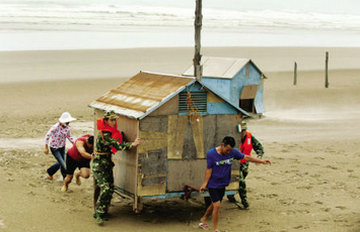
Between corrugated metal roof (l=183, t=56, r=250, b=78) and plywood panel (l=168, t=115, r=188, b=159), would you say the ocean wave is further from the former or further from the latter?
plywood panel (l=168, t=115, r=188, b=159)

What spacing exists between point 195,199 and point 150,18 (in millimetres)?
53385

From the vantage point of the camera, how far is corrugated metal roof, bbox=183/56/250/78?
19656 mm

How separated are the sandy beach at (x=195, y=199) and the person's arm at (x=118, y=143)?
1.31 meters

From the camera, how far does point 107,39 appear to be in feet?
146

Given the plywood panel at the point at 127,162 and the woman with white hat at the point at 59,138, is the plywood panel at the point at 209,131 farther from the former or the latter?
the woman with white hat at the point at 59,138

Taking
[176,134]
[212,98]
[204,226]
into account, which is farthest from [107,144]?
[204,226]

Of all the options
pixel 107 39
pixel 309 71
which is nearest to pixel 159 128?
pixel 309 71

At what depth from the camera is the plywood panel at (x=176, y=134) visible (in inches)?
387

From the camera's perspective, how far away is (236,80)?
1972 centimetres

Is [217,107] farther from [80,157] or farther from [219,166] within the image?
[80,157]

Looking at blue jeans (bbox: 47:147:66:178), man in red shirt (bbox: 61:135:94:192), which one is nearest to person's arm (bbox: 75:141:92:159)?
man in red shirt (bbox: 61:135:94:192)

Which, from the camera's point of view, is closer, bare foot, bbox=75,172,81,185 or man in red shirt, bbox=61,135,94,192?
man in red shirt, bbox=61,135,94,192

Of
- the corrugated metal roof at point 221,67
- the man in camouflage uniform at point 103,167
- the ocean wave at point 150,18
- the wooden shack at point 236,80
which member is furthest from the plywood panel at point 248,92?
the ocean wave at point 150,18

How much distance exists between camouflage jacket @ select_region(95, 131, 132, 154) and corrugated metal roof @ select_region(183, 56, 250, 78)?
404 inches
